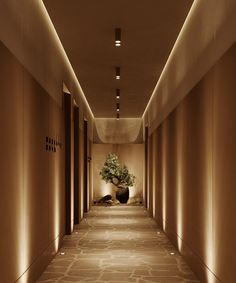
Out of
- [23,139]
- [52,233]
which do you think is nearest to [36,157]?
[23,139]

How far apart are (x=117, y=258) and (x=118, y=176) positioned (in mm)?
12547

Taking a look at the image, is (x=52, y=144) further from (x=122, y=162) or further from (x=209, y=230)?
(x=122, y=162)

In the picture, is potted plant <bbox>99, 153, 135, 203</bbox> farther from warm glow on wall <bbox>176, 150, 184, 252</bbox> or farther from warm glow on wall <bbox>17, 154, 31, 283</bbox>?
warm glow on wall <bbox>17, 154, 31, 283</bbox>

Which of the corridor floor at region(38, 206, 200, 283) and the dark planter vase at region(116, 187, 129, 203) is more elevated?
the dark planter vase at region(116, 187, 129, 203)

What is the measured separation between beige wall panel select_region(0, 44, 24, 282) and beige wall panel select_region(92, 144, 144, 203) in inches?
632

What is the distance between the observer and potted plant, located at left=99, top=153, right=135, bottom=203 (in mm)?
20375

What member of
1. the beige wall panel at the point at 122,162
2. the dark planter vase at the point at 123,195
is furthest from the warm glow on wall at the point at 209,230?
the beige wall panel at the point at 122,162

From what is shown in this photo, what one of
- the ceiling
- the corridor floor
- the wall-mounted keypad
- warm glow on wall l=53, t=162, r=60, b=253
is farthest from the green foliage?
warm glow on wall l=53, t=162, r=60, b=253

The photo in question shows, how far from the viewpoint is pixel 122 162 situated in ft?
71.9

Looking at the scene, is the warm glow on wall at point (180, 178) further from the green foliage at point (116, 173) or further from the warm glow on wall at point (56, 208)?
the green foliage at point (116, 173)

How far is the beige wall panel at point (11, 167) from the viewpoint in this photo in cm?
468

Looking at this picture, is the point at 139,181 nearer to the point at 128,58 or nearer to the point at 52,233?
the point at 128,58

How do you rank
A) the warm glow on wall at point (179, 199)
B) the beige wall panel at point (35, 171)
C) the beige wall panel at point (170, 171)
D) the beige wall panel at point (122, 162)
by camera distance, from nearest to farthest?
the beige wall panel at point (35, 171), the warm glow on wall at point (179, 199), the beige wall panel at point (170, 171), the beige wall panel at point (122, 162)

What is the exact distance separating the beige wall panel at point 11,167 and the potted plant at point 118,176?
14.8 meters
